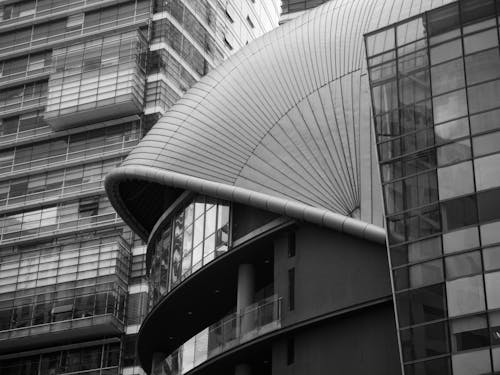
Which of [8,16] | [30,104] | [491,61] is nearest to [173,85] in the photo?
[30,104]

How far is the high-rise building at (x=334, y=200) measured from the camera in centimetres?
4056

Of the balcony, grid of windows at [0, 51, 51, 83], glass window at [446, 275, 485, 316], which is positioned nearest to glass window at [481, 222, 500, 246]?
glass window at [446, 275, 485, 316]

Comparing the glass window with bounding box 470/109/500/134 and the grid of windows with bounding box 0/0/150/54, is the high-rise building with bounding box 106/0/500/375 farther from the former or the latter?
the grid of windows with bounding box 0/0/150/54

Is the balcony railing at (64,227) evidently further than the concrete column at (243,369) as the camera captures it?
Yes

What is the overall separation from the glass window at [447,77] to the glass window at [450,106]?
0.95 feet

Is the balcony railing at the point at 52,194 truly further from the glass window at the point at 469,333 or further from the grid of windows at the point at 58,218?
the glass window at the point at 469,333

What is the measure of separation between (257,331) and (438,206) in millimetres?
12285

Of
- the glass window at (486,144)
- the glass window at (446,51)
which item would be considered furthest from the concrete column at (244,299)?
the glass window at (446,51)

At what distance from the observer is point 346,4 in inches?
2245

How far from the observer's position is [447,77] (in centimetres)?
4300

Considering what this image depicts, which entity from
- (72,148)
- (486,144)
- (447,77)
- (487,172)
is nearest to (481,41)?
(447,77)

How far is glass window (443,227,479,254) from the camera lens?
39.9 m

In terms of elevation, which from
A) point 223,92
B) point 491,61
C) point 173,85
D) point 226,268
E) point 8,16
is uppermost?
point 8,16

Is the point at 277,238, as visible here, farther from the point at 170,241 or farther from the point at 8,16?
the point at 8,16
